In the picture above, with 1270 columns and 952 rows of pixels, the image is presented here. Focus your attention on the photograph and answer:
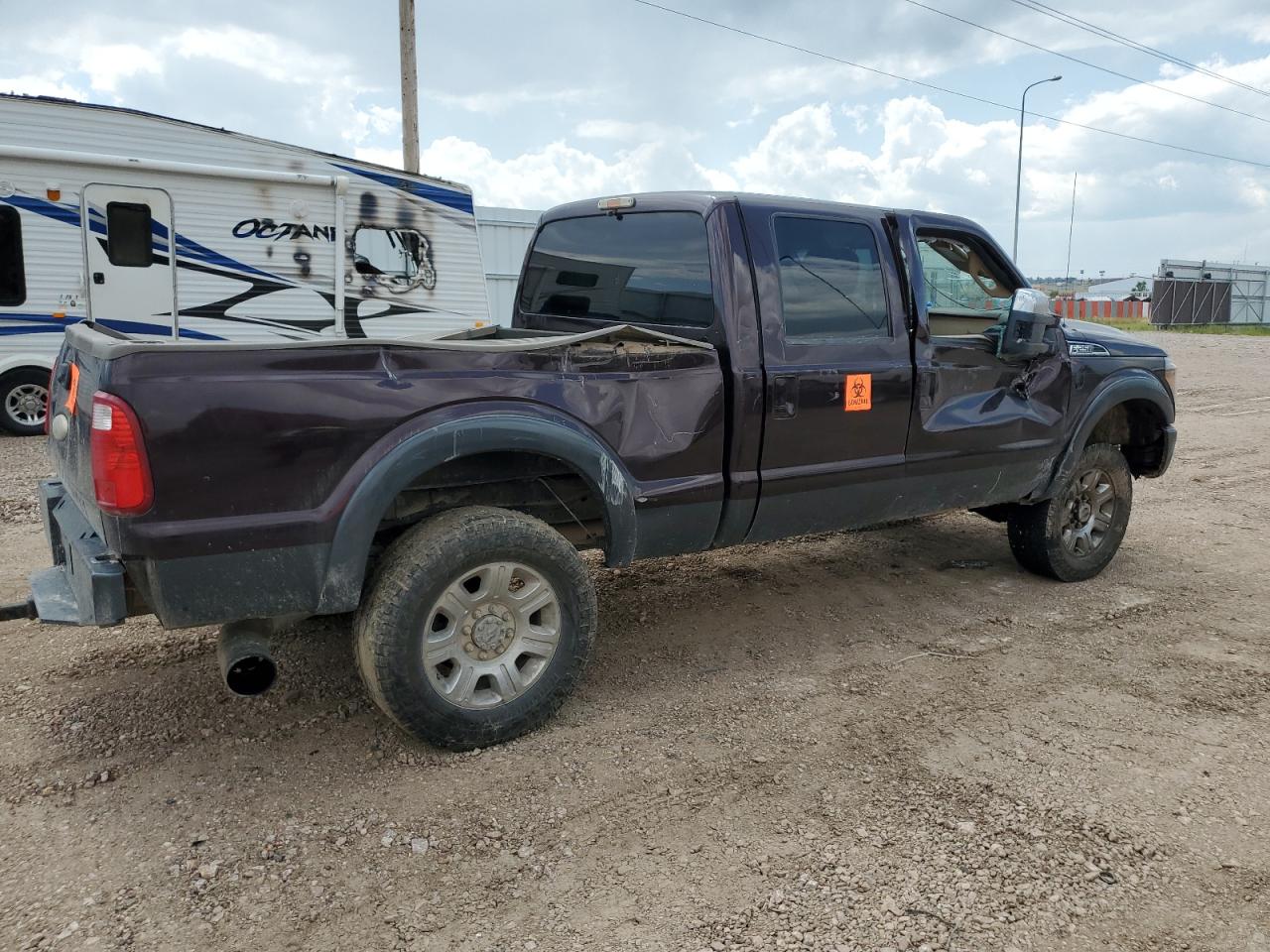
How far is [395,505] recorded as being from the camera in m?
3.40

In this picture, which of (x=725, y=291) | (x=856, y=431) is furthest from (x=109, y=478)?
(x=856, y=431)

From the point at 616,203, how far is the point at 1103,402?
111 inches

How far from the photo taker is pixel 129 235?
927 cm

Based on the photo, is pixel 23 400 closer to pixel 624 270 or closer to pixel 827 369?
pixel 624 270

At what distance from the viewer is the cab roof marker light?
14.4 ft

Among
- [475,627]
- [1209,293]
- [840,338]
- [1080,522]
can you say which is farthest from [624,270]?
[1209,293]

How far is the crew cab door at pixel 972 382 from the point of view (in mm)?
4484

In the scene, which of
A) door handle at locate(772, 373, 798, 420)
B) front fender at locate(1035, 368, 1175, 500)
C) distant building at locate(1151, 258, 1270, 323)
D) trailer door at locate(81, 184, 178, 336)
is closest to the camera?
door handle at locate(772, 373, 798, 420)

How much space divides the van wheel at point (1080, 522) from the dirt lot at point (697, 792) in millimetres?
429

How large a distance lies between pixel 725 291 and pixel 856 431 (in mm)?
884

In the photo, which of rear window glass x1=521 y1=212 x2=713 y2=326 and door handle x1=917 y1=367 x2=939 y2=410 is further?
door handle x1=917 y1=367 x2=939 y2=410

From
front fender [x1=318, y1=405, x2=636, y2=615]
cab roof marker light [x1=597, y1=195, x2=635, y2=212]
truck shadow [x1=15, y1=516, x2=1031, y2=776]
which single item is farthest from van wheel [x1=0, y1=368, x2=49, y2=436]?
front fender [x1=318, y1=405, x2=636, y2=615]

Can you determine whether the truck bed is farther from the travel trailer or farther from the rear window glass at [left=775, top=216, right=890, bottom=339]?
the travel trailer

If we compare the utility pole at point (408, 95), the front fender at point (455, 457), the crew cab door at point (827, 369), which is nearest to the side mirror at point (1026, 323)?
the crew cab door at point (827, 369)
